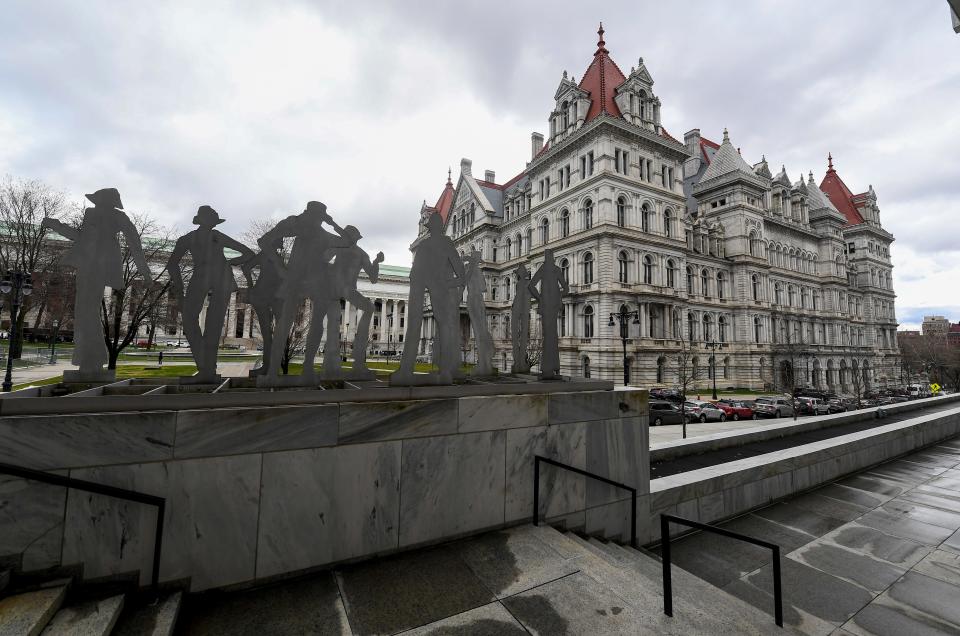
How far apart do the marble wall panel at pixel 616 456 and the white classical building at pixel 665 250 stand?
23955 mm

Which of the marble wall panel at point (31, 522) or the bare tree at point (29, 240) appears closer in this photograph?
the marble wall panel at point (31, 522)

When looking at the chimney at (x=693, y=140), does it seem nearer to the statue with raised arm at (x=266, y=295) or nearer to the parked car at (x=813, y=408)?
the parked car at (x=813, y=408)

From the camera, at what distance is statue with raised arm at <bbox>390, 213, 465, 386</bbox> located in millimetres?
6383

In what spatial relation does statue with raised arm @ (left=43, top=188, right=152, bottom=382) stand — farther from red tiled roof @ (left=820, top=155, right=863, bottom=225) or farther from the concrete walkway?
red tiled roof @ (left=820, top=155, right=863, bottom=225)

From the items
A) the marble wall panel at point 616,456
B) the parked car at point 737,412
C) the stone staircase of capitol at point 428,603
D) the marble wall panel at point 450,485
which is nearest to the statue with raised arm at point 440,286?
the marble wall panel at point 450,485

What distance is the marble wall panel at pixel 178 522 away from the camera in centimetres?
338

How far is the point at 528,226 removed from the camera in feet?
157

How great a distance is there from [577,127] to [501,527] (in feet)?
135

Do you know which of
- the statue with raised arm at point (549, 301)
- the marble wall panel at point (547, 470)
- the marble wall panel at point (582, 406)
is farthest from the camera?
the statue with raised arm at point (549, 301)

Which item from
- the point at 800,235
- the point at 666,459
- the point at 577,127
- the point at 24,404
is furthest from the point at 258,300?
the point at 800,235

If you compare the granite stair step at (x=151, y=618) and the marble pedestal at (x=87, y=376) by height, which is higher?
the marble pedestal at (x=87, y=376)

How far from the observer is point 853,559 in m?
5.95

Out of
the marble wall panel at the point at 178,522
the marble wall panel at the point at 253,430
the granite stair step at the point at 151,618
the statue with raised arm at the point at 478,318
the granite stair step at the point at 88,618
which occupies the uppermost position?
the statue with raised arm at the point at 478,318

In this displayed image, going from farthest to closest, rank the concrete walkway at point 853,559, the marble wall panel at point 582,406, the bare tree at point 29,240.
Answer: the bare tree at point 29,240 → the marble wall panel at point 582,406 → the concrete walkway at point 853,559
